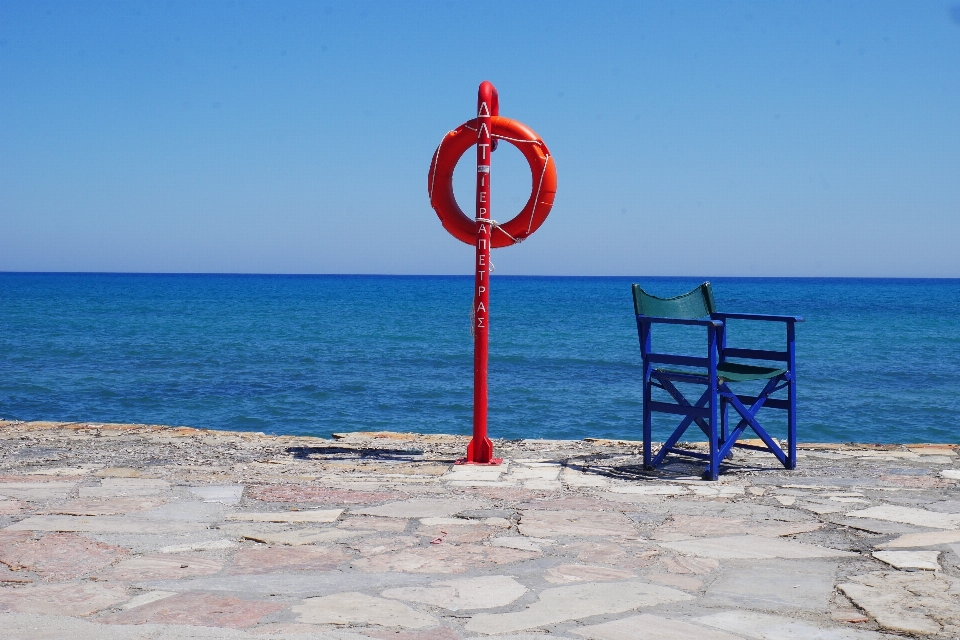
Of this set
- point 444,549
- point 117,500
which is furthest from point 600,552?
point 117,500

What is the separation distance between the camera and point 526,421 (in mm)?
11797

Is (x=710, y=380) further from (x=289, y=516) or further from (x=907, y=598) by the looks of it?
(x=289, y=516)

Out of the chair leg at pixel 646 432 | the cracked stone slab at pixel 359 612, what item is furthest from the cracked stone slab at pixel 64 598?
the chair leg at pixel 646 432

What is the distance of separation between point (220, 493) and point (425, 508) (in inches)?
38.9

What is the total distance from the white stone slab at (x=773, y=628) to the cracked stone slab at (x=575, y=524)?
0.93 metres

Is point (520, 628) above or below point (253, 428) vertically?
above

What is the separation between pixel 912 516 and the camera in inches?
152

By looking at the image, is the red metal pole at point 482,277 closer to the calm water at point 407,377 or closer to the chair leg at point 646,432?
the chair leg at point 646,432

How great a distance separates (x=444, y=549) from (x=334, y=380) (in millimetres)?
13138

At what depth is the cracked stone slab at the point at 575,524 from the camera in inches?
140

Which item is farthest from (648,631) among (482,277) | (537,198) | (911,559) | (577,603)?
(537,198)

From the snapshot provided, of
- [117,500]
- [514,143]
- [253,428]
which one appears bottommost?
[253,428]

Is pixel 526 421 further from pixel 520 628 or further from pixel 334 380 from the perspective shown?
pixel 520 628

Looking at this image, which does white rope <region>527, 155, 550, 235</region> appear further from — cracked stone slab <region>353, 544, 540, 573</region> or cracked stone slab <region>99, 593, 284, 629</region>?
cracked stone slab <region>99, 593, 284, 629</region>
